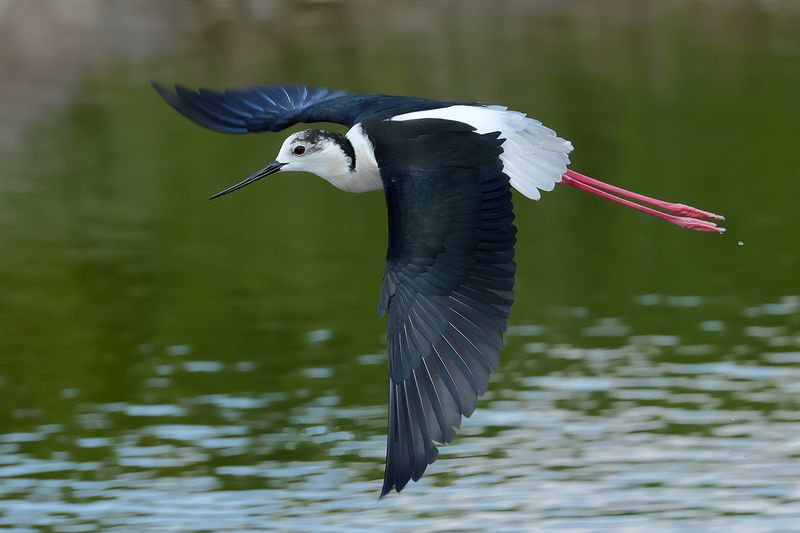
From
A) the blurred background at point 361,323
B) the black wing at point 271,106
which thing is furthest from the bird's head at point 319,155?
the blurred background at point 361,323

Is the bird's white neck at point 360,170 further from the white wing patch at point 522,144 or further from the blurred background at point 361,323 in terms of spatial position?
the blurred background at point 361,323

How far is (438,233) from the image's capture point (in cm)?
808

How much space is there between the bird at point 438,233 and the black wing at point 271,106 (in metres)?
0.12

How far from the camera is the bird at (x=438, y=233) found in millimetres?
7641

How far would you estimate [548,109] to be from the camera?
24.9 m

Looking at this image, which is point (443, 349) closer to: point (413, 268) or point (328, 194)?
point (413, 268)

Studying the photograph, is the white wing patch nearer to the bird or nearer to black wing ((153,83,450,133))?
the bird

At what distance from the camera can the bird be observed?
764 centimetres

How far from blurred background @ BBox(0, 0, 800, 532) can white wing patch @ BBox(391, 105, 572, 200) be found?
286cm

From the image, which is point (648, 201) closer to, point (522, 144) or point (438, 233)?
point (522, 144)

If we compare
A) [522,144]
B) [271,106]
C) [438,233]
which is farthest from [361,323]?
[438,233]

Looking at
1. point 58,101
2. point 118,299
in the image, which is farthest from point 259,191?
point 58,101

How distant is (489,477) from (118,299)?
592 cm

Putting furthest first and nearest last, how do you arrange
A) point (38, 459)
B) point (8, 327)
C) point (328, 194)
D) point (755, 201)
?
1. point (328, 194)
2. point (755, 201)
3. point (8, 327)
4. point (38, 459)
